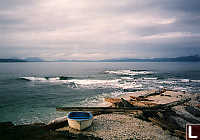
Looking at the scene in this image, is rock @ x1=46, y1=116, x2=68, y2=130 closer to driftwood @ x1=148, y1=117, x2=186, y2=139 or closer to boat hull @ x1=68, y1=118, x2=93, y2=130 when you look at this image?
boat hull @ x1=68, y1=118, x2=93, y2=130

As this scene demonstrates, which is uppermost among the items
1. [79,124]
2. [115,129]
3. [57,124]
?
[79,124]

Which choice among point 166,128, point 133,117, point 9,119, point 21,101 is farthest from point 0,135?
point 21,101

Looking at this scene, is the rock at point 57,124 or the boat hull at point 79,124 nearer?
the boat hull at point 79,124

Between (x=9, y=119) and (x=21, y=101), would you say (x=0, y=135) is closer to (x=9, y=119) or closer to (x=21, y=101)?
(x=9, y=119)

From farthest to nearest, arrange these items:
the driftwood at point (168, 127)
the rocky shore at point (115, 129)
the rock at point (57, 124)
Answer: the rock at point (57, 124)
the driftwood at point (168, 127)
the rocky shore at point (115, 129)

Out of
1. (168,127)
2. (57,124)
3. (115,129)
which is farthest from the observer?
(57,124)

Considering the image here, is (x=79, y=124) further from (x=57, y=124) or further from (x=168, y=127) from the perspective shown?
(x=168, y=127)

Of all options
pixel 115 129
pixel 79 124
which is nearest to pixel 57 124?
pixel 79 124

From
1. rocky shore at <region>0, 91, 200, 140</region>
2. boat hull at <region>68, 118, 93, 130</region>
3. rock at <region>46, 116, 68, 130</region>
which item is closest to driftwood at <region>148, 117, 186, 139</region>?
rocky shore at <region>0, 91, 200, 140</region>

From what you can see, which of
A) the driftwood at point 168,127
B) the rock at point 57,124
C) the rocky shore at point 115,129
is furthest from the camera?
the rock at point 57,124

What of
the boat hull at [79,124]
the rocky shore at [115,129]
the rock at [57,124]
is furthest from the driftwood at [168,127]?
the rock at [57,124]

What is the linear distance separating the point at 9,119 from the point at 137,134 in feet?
43.3

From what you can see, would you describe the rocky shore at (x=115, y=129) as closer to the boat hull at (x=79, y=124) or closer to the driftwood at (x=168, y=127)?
the driftwood at (x=168, y=127)

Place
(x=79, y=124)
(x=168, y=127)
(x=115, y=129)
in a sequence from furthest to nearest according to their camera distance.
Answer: (x=168, y=127) → (x=115, y=129) → (x=79, y=124)
